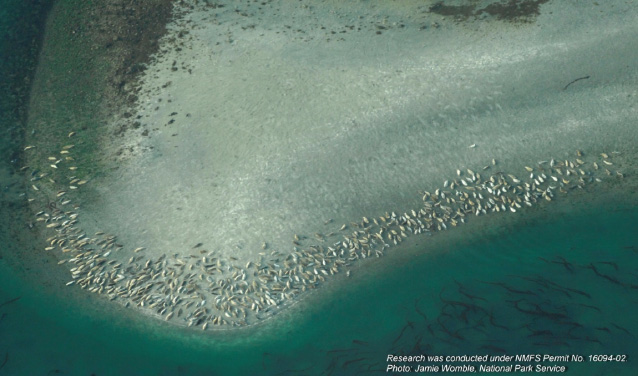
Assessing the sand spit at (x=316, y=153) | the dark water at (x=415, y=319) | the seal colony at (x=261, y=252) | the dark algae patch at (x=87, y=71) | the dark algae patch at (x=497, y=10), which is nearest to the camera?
the dark water at (x=415, y=319)

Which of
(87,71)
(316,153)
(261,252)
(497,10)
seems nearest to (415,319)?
(261,252)

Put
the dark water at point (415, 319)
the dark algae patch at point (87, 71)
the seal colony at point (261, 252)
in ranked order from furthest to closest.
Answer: the dark algae patch at point (87, 71)
the seal colony at point (261, 252)
the dark water at point (415, 319)

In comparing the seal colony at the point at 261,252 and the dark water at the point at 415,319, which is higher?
A: the seal colony at the point at 261,252

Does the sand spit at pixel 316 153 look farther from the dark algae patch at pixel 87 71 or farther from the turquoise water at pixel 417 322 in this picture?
the turquoise water at pixel 417 322

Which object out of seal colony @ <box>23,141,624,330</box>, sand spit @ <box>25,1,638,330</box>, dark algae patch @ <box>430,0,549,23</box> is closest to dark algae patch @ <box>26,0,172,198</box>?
sand spit @ <box>25,1,638,330</box>

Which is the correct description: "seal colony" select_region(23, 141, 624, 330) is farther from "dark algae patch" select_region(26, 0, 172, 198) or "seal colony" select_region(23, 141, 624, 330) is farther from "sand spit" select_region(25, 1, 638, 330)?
"dark algae patch" select_region(26, 0, 172, 198)

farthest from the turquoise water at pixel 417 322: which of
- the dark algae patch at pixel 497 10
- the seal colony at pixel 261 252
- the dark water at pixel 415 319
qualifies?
the dark algae patch at pixel 497 10

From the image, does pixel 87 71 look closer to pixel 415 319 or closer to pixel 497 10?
pixel 415 319
